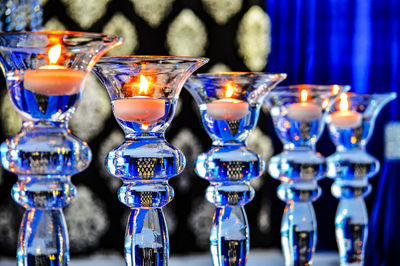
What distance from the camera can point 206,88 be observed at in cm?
77

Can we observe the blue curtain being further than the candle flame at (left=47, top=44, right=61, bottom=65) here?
Yes

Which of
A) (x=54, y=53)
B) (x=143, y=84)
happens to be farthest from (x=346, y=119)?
(x=54, y=53)

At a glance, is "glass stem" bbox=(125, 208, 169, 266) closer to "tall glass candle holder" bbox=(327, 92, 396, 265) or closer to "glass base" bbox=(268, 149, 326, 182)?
"glass base" bbox=(268, 149, 326, 182)

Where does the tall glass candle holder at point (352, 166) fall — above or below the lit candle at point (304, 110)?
below

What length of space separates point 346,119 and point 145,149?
50cm

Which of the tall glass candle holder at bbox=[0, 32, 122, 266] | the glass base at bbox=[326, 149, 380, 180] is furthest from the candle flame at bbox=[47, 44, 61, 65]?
the glass base at bbox=[326, 149, 380, 180]

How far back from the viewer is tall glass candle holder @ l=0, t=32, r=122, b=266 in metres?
0.57

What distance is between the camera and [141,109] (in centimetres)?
65

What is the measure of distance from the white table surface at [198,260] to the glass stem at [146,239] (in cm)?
116

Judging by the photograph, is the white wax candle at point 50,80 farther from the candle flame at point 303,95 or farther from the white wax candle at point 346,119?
the white wax candle at point 346,119

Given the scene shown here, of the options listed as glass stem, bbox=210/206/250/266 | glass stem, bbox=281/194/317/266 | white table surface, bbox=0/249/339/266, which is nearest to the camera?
glass stem, bbox=210/206/250/266

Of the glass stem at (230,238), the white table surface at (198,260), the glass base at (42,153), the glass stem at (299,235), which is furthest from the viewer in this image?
the white table surface at (198,260)

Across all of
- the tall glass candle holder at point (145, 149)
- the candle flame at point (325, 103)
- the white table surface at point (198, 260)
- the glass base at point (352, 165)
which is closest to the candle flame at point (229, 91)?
the tall glass candle holder at point (145, 149)

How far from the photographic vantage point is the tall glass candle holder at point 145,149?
0.64 metres
